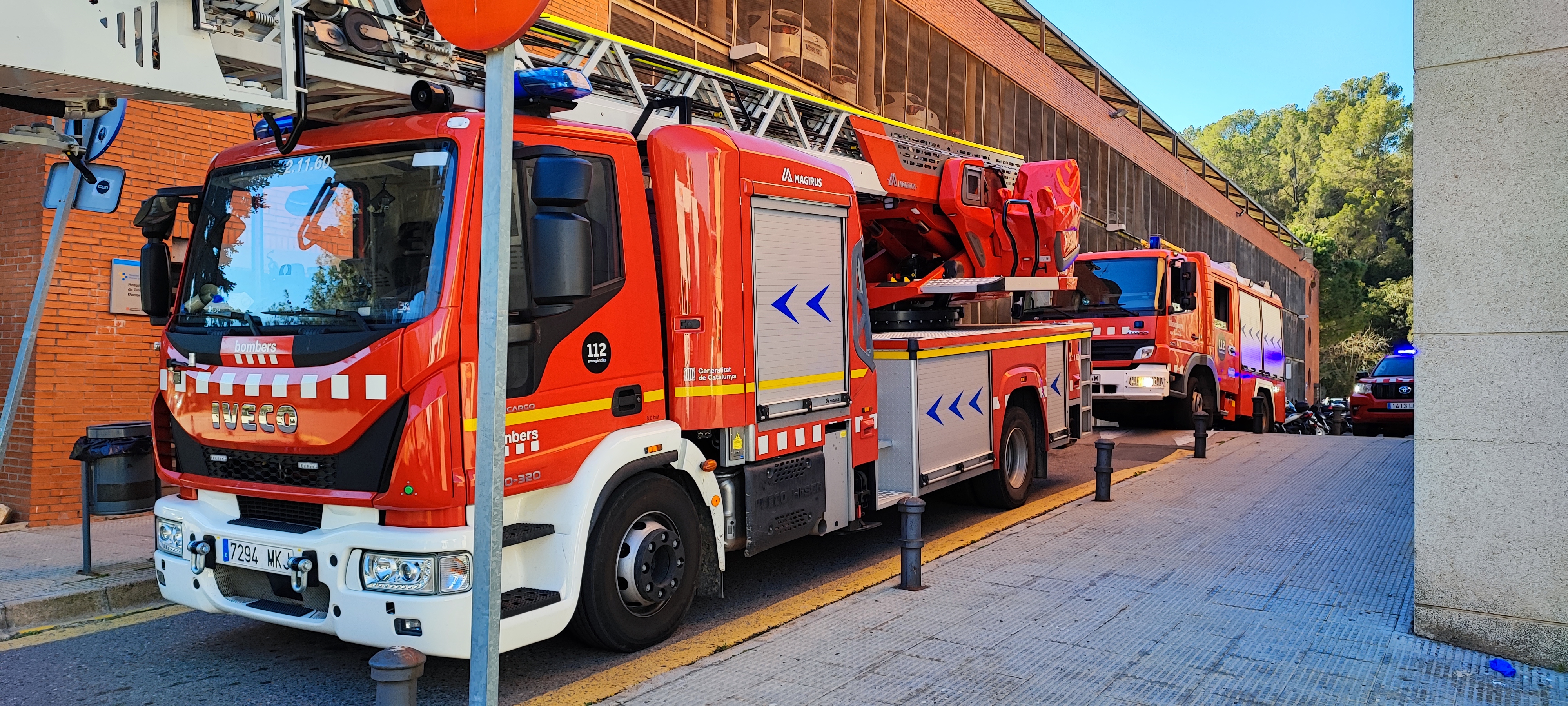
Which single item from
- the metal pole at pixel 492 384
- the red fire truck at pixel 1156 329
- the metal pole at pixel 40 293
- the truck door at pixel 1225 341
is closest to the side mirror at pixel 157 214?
the metal pole at pixel 40 293

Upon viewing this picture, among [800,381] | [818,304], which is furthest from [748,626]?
[818,304]

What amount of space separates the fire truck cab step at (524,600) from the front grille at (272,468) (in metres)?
0.86

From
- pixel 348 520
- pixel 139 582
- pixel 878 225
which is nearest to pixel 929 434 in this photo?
pixel 878 225

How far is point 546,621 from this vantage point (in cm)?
451

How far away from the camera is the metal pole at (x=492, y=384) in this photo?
303cm

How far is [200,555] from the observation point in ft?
15.3

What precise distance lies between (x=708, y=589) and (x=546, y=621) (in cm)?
128

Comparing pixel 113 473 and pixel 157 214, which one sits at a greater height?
pixel 157 214

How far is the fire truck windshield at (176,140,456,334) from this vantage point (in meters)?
4.37

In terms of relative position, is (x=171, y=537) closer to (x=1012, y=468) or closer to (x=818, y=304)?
(x=818, y=304)

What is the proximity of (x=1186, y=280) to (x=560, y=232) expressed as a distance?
38.8 ft

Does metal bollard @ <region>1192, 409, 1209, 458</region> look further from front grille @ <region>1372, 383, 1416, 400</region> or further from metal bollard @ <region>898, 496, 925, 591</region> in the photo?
front grille @ <region>1372, 383, 1416, 400</region>

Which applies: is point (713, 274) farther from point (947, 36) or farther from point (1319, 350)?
point (1319, 350)

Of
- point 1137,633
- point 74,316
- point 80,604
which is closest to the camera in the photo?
point 1137,633
